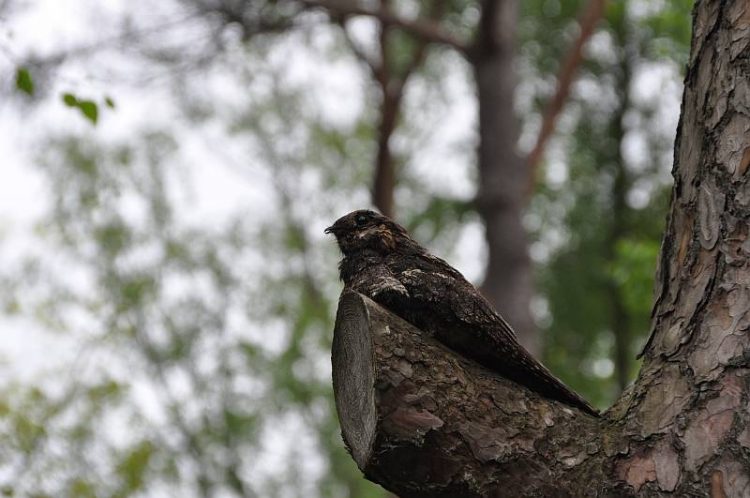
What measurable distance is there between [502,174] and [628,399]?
599 centimetres

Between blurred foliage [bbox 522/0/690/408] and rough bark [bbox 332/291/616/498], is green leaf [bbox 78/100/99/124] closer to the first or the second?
rough bark [bbox 332/291/616/498]

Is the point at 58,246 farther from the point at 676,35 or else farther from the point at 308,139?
the point at 676,35

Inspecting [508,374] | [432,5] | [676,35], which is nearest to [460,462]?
[508,374]

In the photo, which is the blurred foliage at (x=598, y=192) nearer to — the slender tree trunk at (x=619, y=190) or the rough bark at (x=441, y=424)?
the slender tree trunk at (x=619, y=190)

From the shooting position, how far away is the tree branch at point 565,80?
9766mm

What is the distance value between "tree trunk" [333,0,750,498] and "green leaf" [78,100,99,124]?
199 centimetres

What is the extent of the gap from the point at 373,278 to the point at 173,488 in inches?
539

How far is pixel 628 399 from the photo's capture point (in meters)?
2.93

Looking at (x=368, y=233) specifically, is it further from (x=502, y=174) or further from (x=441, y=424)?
(x=502, y=174)

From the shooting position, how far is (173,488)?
16.0m

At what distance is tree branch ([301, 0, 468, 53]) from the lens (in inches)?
339

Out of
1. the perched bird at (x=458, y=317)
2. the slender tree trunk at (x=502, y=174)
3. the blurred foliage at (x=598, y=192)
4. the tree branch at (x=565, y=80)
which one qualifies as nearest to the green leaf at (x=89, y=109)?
the perched bird at (x=458, y=317)

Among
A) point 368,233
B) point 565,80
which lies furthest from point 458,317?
point 565,80

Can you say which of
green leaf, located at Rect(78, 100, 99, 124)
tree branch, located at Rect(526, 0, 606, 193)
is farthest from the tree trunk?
tree branch, located at Rect(526, 0, 606, 193)
